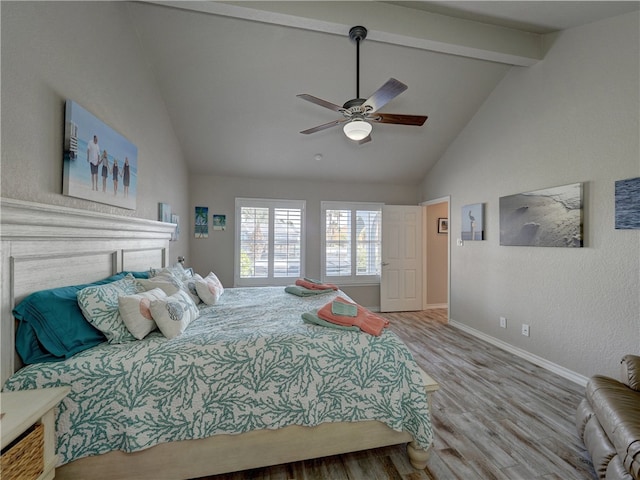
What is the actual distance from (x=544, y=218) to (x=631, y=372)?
1.71 meters

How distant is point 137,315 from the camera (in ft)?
5.45

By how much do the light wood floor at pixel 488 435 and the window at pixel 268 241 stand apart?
2743 millimetres

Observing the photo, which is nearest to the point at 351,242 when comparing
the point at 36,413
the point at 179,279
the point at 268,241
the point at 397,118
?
the point at 268,241

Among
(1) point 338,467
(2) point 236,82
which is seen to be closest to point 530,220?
(1) point 338,467

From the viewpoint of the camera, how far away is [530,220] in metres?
3.17

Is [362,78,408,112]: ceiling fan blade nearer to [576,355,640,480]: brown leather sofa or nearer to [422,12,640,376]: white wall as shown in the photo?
[422,12,640,376]: white wall

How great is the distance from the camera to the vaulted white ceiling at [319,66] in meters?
2.41

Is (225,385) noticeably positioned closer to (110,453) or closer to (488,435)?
(110,453)

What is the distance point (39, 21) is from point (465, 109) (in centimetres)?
435

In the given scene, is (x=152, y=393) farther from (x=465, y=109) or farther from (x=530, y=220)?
(x=465, y=109)

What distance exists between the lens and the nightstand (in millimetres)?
1096

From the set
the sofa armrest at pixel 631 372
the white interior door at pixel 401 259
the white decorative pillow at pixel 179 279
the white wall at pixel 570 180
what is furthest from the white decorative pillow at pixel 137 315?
the white interior door at pixel 401 259

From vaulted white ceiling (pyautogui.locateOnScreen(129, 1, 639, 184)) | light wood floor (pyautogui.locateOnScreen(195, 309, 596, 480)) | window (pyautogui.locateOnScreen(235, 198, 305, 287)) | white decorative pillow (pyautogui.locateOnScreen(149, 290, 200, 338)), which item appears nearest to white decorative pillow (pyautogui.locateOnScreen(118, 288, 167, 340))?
white decorative pillow (pyautogui.locateOnScreen(149, 290, 200, 338))

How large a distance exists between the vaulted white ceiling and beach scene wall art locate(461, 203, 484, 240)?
1.22 m
